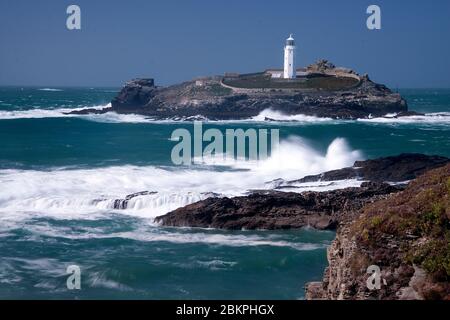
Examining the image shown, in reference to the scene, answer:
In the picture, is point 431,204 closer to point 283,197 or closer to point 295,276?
point 295,276

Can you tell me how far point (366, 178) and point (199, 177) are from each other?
9551mm

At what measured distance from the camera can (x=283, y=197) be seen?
24.4 meters

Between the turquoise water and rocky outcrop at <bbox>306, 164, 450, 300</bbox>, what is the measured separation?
19.5 feet

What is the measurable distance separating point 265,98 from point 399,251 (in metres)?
80.7

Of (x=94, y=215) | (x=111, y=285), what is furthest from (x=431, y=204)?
(x=94, y=215)

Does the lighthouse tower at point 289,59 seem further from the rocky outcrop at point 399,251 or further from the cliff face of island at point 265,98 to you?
the rocky outcrop at point 399,251

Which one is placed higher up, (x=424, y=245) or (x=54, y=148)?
(x=424, y=245)

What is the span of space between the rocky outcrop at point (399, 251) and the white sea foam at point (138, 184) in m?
16.4

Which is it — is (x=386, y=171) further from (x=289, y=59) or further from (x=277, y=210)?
(x=289, y=59)

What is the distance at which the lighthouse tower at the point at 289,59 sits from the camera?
9499 cm

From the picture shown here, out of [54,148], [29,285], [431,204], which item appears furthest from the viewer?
[54,148]

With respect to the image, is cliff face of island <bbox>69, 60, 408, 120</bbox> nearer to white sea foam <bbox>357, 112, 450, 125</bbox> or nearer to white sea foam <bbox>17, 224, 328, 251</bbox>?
white sea foam <bbox>357, 112, 450, 125</bbox>

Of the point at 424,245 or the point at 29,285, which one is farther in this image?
the point at 29,285

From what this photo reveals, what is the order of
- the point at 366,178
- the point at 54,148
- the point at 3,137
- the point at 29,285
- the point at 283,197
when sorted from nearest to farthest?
1. the point at 29,285
2. the point at 283,197
3. the point at 366,178
4. the point at 54,148
5. the point at 3,137
